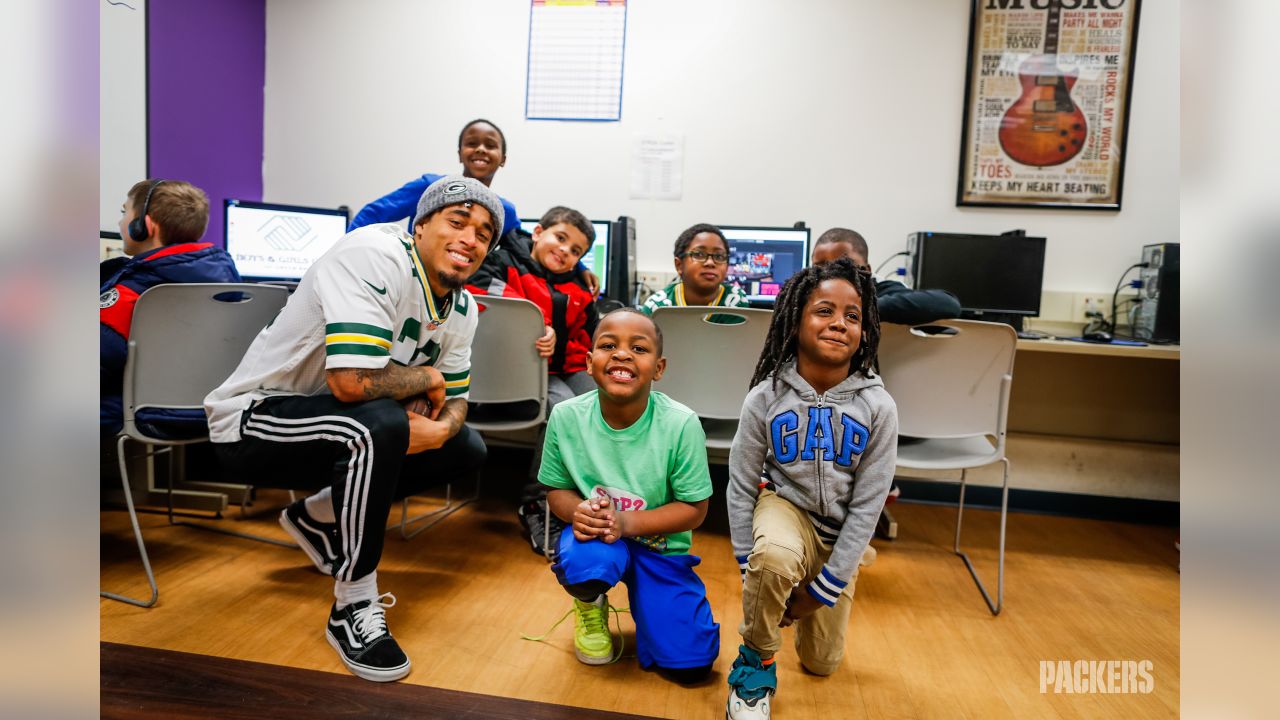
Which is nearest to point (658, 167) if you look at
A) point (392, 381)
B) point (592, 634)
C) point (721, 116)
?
point (721, 116)

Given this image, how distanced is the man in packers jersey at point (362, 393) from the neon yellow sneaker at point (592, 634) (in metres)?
0.37

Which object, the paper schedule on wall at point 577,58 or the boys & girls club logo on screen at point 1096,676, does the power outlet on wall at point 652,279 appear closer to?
the paper schedule on wall at point 577,58

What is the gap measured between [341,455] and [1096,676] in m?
1.73

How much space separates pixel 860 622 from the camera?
183cm

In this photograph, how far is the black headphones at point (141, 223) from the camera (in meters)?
2.01

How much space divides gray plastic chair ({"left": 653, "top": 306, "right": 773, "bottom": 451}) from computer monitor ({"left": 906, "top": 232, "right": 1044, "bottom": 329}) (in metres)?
1.33

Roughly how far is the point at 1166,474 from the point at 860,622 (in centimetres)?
197

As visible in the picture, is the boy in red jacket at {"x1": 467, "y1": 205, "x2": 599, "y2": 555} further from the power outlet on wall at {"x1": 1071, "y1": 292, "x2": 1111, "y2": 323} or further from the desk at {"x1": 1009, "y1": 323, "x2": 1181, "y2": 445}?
the power outlet on wall at {"x1": 1071, "y1": 292, "x2": 1111, "y2": 323}

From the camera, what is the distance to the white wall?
3221mm

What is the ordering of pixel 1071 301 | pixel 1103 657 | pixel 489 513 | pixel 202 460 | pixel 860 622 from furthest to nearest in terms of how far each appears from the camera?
pixel 1071 301, pixel 202 460, pixel 489 513, pixel 860 622, pixel 1103 657

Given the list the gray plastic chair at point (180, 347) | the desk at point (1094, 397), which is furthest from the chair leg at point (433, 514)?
the desk at point (1094, 397)

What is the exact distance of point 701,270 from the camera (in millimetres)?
2480
